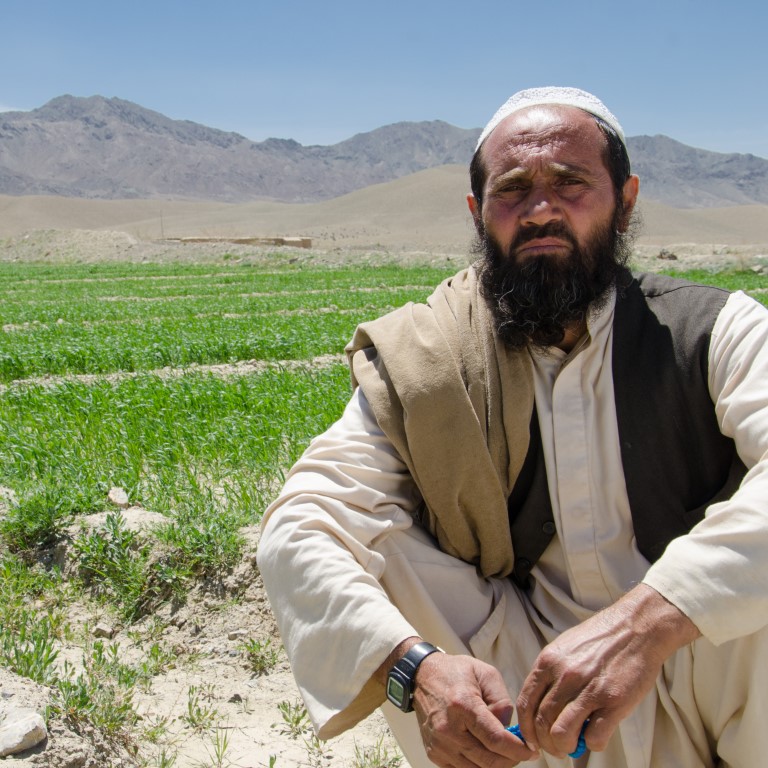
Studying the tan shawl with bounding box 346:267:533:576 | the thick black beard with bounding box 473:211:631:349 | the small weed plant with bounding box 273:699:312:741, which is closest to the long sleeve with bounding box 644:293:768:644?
the tan shawl with bounding box 346:267:533:576

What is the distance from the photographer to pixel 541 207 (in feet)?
7.36

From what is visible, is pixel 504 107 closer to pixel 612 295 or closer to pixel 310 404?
pixel 612 295

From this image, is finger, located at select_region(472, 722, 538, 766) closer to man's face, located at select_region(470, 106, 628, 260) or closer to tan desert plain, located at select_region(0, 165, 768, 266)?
man's face, located at select_region(470, 106, 628, 260)

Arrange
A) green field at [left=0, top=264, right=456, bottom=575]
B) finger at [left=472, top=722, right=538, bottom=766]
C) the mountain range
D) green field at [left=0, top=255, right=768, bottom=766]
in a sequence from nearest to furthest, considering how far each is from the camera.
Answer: finger at [left=472, top=722, right=538, bottom=766], green field at [left=0, top=255, right=768, bottom=766], green field at [left=0, top=264, right=456, bottom=575], the mountain range

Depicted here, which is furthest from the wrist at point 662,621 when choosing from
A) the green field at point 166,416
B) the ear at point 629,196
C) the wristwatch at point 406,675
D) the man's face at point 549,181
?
the green field at point 166,416

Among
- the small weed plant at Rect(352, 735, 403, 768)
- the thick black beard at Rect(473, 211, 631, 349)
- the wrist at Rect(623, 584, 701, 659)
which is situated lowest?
the small weed plant at Rect(352, 735, 403, 768)

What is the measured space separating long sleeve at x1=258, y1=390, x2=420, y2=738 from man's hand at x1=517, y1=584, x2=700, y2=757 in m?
0.29

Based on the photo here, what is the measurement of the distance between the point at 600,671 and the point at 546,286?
1033 millimetres

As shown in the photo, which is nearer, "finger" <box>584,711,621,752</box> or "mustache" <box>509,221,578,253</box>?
"finger" <box>584,711,621,752</box>

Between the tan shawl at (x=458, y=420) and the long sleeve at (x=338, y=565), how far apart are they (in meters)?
0.08

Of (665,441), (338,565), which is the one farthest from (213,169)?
(338,565)

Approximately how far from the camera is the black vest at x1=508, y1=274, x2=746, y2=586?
2.05 m

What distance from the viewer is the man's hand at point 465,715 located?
1580 millimetres

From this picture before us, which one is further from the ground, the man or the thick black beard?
the thick black beard
